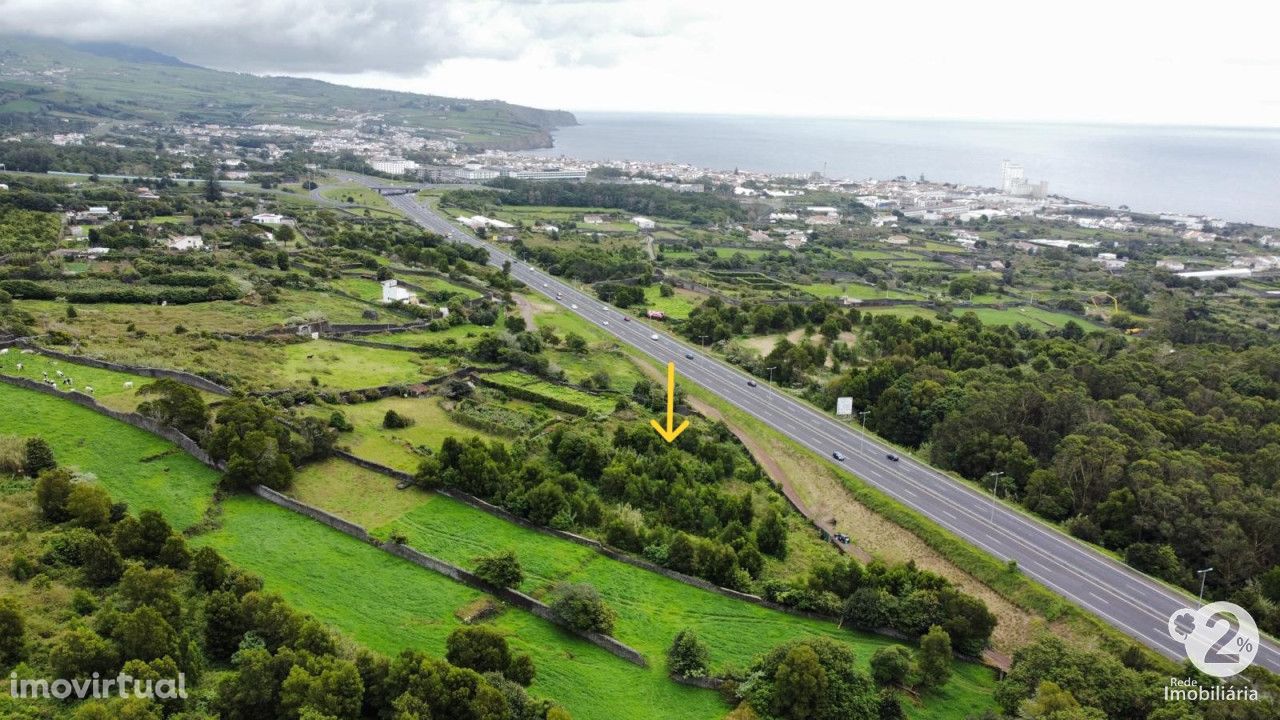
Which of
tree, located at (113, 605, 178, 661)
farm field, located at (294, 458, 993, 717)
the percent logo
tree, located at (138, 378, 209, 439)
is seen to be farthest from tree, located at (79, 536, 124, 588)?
the percent logo

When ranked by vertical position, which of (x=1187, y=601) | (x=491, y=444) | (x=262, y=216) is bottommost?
(x=1187, y=601)

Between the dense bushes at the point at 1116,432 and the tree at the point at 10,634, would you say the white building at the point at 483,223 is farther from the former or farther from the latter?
the tree at the point at 10,634

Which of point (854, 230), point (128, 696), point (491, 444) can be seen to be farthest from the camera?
point (854, 230)

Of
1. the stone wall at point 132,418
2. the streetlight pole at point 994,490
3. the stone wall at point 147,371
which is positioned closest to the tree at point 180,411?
the stone wall at point 132,418

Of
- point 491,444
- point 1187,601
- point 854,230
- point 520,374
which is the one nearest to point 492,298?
point 520,374

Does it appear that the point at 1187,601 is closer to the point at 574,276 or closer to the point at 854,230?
the point at 574,276

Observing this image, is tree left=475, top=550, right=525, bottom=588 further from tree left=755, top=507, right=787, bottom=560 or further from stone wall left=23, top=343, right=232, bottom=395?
stone wall left=23, top=343, right=232, bottom=395
